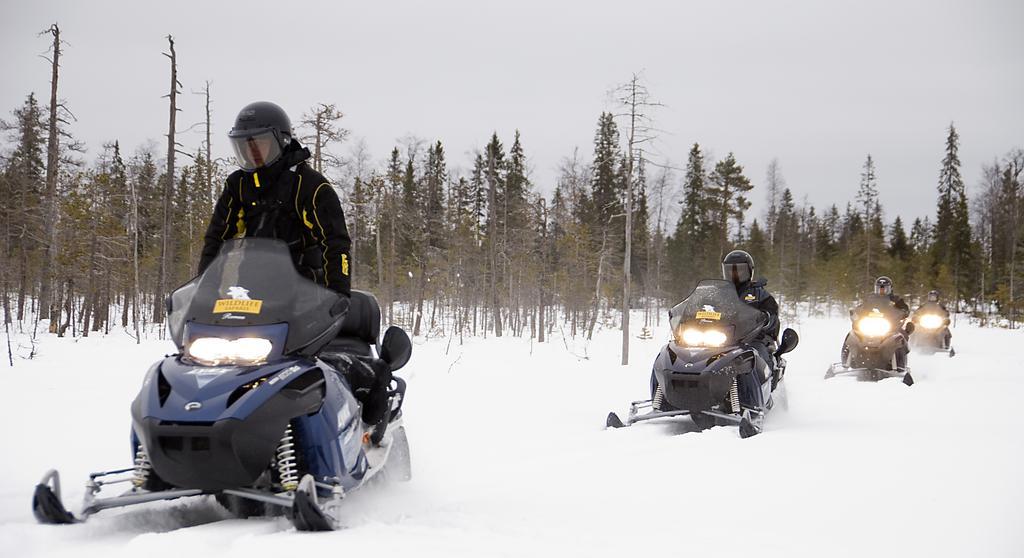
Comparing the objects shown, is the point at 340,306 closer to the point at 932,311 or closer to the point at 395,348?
the point at 395,348

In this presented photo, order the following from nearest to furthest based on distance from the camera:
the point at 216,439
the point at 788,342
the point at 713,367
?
the point at 216,439
the point at 713,367
the point at 788,342

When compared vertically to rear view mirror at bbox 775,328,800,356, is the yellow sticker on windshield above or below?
above

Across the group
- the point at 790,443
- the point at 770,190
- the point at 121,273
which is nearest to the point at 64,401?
the point at 790,443

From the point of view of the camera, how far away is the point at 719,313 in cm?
700

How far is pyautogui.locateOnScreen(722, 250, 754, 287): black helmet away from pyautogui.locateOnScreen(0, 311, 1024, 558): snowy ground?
1.71 meters

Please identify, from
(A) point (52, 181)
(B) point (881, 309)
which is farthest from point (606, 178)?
(B) point (881, 309)

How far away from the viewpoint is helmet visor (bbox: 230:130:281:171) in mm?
3738

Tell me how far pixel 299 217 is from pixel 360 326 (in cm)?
83

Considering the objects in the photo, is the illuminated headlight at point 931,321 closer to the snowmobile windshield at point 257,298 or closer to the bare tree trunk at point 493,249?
the snowmobile windshield at point 257,298

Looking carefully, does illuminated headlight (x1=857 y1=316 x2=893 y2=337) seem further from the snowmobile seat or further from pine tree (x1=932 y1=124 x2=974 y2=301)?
pine tree (x1=932 y1=124 x2=974 y2=301)

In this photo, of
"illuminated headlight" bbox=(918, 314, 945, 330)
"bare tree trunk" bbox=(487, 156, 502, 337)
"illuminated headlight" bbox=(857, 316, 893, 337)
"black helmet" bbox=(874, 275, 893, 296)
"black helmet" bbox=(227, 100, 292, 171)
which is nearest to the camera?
"black helmet" bbox=(227, 100, 292, 171)

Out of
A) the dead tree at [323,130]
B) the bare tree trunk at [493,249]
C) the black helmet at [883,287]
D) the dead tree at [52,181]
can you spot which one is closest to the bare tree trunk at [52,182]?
the dead tree at [52,181]

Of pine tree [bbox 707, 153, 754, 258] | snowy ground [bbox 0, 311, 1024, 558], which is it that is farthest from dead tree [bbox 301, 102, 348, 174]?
pine tree [bbox 707, 153, 754, 258]

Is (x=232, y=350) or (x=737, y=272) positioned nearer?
(x=232, y=350)
